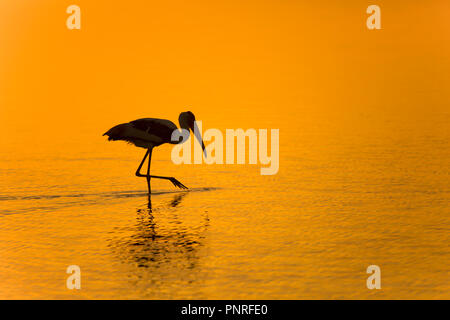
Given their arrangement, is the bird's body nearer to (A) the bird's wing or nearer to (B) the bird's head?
(A) the bird's wing

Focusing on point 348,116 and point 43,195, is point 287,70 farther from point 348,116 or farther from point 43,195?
point 43,195

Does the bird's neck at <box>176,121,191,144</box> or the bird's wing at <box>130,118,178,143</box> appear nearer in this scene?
the bird's wing at <box>130,118,178,143</box>

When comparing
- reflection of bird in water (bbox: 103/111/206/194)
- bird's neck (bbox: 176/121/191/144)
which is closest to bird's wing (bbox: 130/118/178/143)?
reflection of bird in water (bbox: 103/111/206/194)

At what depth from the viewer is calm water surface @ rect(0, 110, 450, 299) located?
26.8ft

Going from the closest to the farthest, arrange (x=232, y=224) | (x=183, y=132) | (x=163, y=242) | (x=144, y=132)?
(x=163, y=242) < (x=232, y=224) < (x=144, y=132) < (x=183, y=132)

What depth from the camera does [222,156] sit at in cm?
1728

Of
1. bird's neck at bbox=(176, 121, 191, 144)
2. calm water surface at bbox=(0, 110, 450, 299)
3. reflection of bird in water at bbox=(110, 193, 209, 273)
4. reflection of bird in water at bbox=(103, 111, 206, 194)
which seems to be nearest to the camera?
calm water surface at bbox=(0, 110, 450, 299)

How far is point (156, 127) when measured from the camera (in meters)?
14.6

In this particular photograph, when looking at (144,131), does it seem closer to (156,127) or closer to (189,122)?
(156,127)

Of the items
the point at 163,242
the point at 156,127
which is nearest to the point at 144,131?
the point at 156,127

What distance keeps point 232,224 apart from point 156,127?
4.20 m

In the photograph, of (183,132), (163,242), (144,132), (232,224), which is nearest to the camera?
(163,242)

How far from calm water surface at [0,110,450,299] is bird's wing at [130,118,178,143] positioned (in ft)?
2.81
